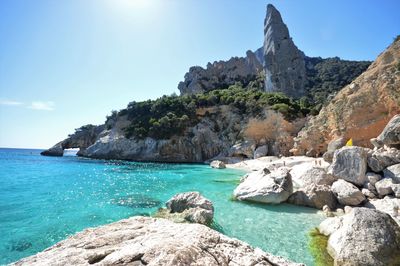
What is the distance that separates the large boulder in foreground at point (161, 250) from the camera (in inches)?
113

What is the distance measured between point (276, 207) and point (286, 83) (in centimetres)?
6963

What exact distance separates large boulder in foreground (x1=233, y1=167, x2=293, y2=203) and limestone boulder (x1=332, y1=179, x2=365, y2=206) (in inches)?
89.5

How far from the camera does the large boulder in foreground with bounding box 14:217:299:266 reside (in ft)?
9.39

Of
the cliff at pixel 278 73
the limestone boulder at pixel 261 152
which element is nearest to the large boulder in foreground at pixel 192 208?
the limestone boulder at pixel 261 152

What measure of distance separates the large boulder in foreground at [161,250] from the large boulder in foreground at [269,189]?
10101 millimetres

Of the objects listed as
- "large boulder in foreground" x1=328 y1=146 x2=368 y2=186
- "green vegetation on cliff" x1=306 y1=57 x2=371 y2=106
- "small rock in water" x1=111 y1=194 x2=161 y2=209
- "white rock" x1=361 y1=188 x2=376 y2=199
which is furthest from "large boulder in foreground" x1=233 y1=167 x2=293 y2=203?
"green vegetation on cliff" x1=306 y1=57 x2=371 y2=106

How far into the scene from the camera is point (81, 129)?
7519 centimetres

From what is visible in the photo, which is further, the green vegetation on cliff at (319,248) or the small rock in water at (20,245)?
the small rock in water at (20,245)

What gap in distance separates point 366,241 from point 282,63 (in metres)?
77.5

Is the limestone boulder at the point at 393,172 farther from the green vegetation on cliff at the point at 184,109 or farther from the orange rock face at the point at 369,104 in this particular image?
the green vegetation on cliff at the point at 184,109

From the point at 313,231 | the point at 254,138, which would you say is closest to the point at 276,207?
the point at 313,231

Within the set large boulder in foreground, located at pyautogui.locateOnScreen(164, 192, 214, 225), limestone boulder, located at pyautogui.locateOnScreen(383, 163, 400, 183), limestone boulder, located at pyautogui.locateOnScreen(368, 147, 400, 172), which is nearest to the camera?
large boulder in foreground, located at pyautogui.locateOnScreen(164, 192, 214, 225)

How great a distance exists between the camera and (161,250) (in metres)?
2.94

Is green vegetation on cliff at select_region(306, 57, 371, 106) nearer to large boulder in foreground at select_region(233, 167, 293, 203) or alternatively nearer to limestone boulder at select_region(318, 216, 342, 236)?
large boulder in foreground at select_region(233, 167, 293, 203)
